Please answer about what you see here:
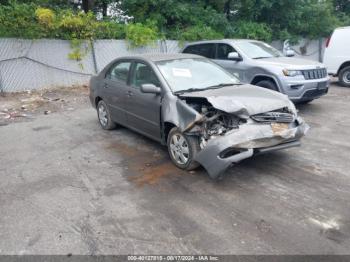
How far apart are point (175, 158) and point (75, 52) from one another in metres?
8.82

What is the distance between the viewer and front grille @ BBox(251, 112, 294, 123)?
14.3 feet

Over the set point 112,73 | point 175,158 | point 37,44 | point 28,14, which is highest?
point 28,14

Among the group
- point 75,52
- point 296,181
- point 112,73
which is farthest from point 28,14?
point 296,181

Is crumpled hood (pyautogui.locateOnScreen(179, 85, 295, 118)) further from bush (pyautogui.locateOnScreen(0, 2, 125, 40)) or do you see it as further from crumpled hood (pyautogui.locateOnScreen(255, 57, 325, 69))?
bush (pyautogui.locateOnScreen(0, 2, 125, 40))

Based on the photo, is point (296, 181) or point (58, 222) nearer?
point (58, 222)

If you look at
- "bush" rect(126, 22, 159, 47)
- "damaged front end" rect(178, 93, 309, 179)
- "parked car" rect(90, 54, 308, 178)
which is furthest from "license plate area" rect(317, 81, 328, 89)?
"bush" rect(126, 22, 159, 47)

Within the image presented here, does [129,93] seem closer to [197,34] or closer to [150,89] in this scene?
[150,89]

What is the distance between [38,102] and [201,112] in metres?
7.06

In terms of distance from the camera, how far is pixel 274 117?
4.46m

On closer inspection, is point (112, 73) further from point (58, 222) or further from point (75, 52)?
point (75, 52)

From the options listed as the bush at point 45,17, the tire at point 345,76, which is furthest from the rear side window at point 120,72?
the tire at point 345,76

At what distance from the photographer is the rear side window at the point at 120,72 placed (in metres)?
6.04

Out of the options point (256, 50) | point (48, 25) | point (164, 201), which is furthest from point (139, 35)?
point (164, 201)

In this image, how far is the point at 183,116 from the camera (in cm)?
461
